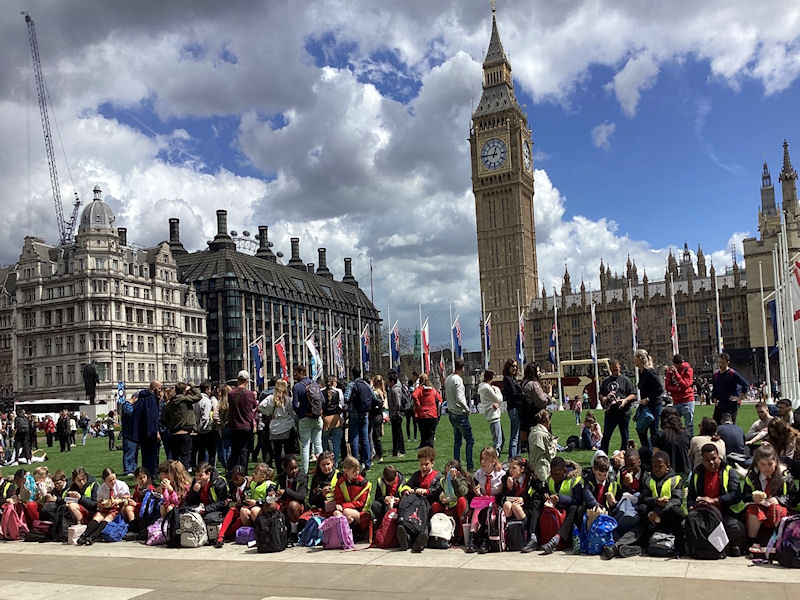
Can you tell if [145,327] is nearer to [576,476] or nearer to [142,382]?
[142,382]

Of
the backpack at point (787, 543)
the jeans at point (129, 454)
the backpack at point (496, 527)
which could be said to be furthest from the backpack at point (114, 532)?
the backpack at point (787, 543)

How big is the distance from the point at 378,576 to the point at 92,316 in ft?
223

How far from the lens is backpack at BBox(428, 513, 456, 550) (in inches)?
395

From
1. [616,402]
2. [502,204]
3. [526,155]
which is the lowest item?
[616,402]

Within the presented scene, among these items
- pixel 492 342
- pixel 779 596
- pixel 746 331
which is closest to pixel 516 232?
pixel 492 342

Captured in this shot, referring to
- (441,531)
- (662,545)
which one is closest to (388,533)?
(441,531)

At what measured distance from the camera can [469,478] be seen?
1065cm

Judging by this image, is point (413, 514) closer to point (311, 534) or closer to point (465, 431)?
point (311, 534)

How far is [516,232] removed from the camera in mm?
107438

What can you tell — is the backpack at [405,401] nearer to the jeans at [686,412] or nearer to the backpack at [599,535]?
the jeans at [686,412]

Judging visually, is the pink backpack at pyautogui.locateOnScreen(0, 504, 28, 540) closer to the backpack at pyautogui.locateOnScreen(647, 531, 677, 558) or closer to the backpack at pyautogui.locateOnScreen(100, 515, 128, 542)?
the backpack at pyautogui.locateOnScreen(100, 515, 128, 542)

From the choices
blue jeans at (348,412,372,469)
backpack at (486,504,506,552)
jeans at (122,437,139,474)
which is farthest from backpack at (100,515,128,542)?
backpack at (486,504,506,552)

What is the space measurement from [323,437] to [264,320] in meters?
81.1

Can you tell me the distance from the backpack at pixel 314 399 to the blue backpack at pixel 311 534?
11.8ft
